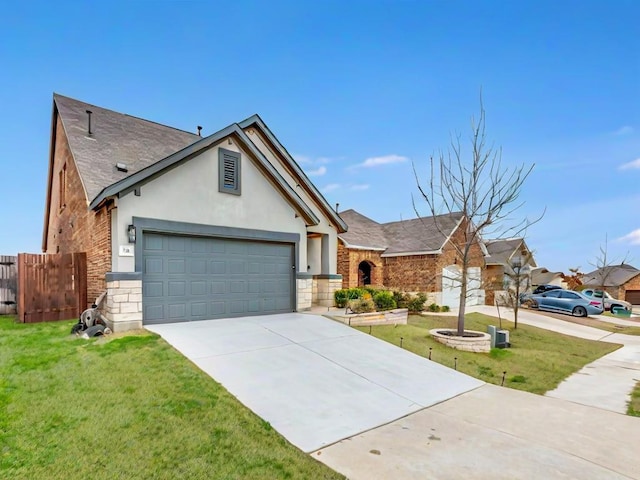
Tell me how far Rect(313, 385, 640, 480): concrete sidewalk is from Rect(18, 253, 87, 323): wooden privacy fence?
32.9ft

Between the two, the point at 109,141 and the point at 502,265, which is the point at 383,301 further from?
the point at 502,265

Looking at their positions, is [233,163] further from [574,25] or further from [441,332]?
[574,25]

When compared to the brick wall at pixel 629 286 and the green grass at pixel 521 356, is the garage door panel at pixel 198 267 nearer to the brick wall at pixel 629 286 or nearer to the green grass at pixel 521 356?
the green grass at pixel 521 356

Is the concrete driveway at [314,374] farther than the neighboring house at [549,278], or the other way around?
the neighboring house at [549,278]

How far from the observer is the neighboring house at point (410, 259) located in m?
19.8

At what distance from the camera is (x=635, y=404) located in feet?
20.9

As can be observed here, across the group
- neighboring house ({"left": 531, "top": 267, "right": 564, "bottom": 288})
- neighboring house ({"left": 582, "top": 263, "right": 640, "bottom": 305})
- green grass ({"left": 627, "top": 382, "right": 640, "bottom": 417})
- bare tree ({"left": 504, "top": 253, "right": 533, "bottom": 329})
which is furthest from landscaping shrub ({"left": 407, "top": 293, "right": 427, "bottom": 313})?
neighboring house ({"left": 582, "top": 263, "right": 640, "bottom": 305})

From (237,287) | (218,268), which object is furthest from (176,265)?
(237,287)

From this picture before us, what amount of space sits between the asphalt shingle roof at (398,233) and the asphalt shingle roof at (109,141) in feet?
33.1

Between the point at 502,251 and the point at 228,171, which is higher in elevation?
the point at 228,171

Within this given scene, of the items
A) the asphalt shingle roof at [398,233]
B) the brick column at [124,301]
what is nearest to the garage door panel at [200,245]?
the brick column at [124,301]

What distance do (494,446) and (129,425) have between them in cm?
439

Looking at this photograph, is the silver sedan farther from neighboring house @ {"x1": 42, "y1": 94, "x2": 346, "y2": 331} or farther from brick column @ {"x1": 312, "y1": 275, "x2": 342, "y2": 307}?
neighboring house @ {"x1": 42, "y1": 94, "x2": 346, "y2": 331}

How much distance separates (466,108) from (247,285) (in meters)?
9.08
